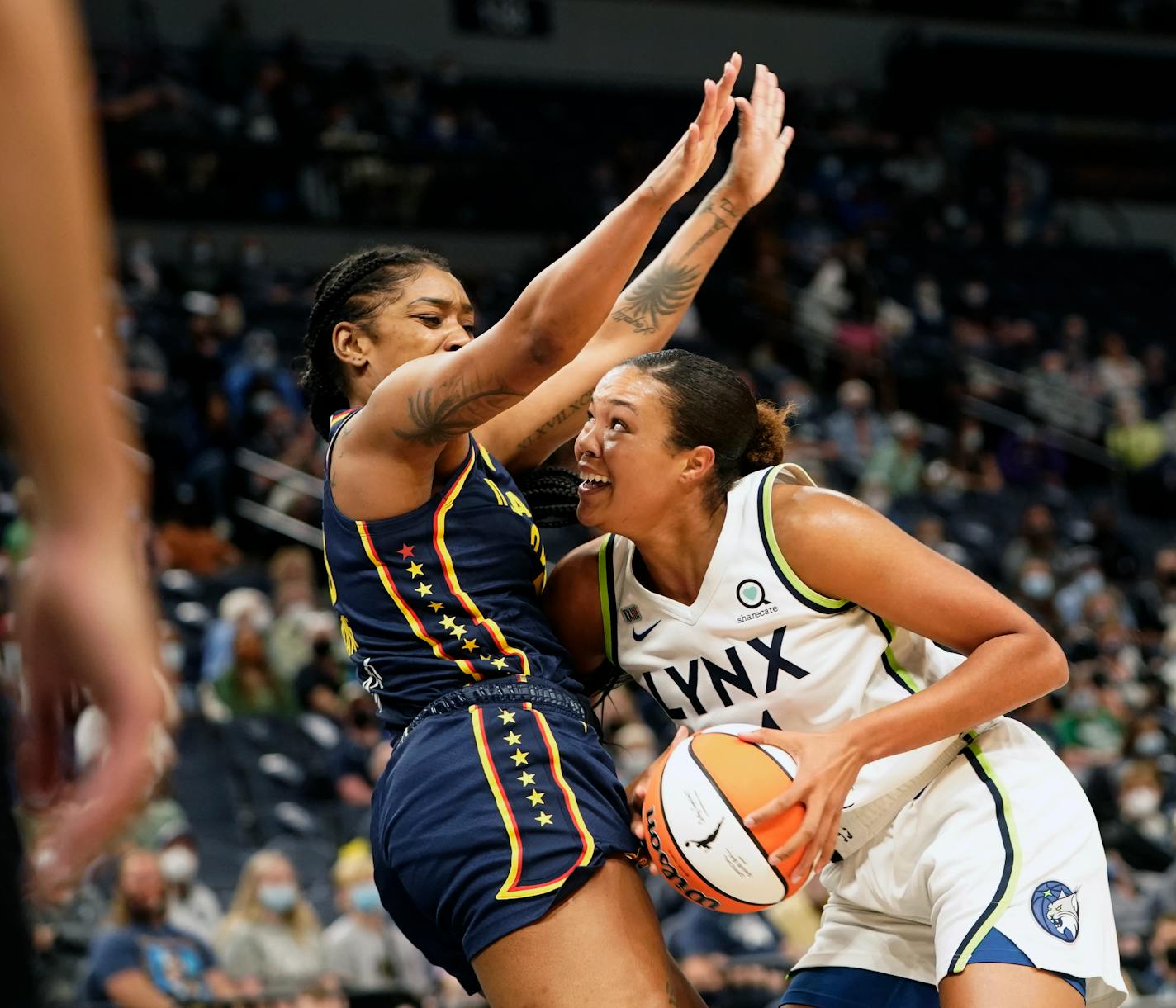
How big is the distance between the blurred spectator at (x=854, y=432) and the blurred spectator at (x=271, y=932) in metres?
7.50

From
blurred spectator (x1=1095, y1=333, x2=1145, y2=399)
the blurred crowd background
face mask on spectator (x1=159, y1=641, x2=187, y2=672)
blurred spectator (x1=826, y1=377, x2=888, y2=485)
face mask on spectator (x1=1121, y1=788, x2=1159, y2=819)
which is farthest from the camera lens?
blurred spectator (x1=1095, y1=333, x2=1145, y2=399)

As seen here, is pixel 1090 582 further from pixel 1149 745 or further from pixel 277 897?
pixel 277 897

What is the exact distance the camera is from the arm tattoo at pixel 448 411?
2615mm

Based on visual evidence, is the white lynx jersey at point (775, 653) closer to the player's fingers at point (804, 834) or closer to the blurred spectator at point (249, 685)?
the player's fingers at point (804, 834)

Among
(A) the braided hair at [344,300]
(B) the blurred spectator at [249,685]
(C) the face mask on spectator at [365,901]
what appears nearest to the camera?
(A) the braided hair at [344,300]

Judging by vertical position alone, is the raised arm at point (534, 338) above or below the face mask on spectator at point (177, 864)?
above

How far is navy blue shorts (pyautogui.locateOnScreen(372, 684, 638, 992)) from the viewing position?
263 cm

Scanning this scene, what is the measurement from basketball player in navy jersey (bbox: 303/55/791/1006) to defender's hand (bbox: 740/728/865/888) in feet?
0.99

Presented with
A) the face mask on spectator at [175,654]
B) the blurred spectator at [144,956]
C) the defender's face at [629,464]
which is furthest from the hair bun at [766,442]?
the face mask on spectator at [175,654]

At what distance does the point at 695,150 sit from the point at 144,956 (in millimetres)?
4427

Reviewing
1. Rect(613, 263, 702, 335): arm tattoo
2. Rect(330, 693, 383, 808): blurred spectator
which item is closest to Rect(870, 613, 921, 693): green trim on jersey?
Rect(613, 263, 702, 335): arm tattoo

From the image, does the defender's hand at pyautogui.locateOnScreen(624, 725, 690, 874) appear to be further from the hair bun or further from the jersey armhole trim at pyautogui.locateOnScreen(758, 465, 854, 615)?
the hair bun

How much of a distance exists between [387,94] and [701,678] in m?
14.3

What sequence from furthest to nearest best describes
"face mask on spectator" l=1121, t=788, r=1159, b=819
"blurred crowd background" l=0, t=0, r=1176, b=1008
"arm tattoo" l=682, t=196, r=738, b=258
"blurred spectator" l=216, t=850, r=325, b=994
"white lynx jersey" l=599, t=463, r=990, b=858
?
"face mask on spectator" l=1121, t=788, r=1159, b=819 < "blurred crowd background" l=0, t=0, r=1176, b=1008 < "blurred spectator" l=216, t=850, r=325, b=994 < "arm tattoo" l=682, t=196, r=738, b=258 < "white lynx jersey" l=599, t=463, r=990, b=858
